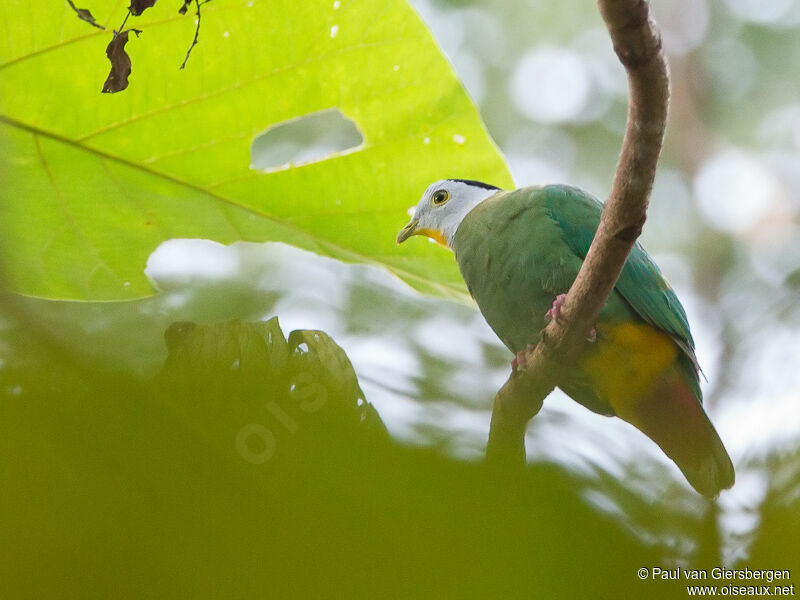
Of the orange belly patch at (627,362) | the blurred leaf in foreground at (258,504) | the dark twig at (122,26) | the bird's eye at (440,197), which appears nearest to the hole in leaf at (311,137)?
the bird's eye at (440,197)

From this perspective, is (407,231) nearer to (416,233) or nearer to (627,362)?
(416,233)

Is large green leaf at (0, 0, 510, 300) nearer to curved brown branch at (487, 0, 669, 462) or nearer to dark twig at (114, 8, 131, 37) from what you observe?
dark twig at (114, 8, 131, 37)

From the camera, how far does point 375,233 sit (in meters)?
1.76

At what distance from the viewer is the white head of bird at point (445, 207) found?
2.00 metres

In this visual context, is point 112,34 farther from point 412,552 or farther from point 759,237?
point 759,237

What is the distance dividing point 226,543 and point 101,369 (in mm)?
130

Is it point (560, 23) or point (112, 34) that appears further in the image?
point (560, 23)

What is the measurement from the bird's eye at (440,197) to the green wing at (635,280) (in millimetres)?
271

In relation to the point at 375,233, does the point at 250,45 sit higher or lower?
higher

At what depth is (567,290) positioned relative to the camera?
210 cm

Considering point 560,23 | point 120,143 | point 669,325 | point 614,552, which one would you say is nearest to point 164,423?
point 614,552

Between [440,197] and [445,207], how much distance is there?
0.03 m

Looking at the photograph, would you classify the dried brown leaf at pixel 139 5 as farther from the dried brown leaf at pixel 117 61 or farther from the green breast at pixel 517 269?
the green breast at pixel 517 269

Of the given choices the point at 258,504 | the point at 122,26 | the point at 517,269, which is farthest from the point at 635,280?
the point at 258,504
